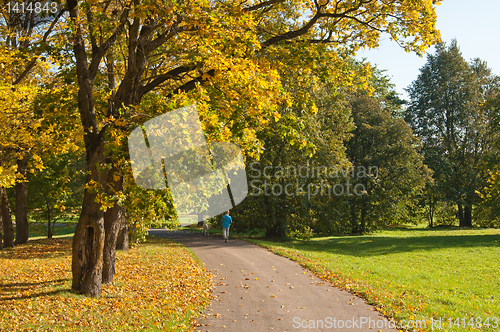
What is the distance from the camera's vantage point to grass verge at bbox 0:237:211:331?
6746 millimetres

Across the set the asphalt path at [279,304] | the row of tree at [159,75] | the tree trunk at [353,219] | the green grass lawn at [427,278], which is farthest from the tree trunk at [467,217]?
the row of tree at [159,75]

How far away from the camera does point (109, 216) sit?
368 inches

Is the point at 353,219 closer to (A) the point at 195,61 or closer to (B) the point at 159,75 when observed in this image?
(B) the point at 159,75

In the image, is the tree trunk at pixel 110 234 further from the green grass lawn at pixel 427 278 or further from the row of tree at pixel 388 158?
the green grass lawn at pixel 427 278

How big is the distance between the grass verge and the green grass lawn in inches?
157

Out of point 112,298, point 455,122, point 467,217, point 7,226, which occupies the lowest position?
point 467,217

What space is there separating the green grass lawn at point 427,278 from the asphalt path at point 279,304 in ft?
1.82

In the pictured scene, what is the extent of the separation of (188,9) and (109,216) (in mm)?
5263

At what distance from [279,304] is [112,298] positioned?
377 centimetres

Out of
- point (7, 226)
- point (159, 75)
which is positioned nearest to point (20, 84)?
point (159, 75)

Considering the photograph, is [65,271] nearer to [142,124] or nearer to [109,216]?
[109,216]

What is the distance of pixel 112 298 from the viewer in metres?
8.51

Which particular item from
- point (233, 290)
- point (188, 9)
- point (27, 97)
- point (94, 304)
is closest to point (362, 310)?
point (233, 290)

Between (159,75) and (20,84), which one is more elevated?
(20,84)
